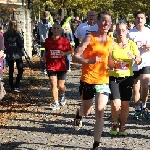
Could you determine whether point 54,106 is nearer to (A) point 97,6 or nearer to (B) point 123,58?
(B) point 123,58

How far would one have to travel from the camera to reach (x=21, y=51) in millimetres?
11234

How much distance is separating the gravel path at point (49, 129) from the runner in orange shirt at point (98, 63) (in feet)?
2.22

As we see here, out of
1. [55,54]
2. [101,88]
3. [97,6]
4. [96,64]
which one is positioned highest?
[97,6]

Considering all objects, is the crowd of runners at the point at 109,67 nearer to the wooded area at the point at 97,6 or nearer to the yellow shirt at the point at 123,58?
the yellow shirt at the point at 123,58

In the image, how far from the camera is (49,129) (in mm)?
7434

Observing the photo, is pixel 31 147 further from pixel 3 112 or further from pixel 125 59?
pixel 3 112

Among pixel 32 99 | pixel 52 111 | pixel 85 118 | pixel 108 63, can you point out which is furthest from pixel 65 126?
pixel 32 99

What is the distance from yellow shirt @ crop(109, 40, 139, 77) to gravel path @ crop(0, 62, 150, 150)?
1037mm

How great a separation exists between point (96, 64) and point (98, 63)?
0.03 metres

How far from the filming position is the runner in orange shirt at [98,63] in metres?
5.91

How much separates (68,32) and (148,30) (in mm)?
6196

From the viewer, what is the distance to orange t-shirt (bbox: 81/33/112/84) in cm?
595

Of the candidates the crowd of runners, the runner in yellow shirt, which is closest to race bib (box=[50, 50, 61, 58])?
the crowd of runners

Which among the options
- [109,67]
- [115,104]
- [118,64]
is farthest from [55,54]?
[109,67]
